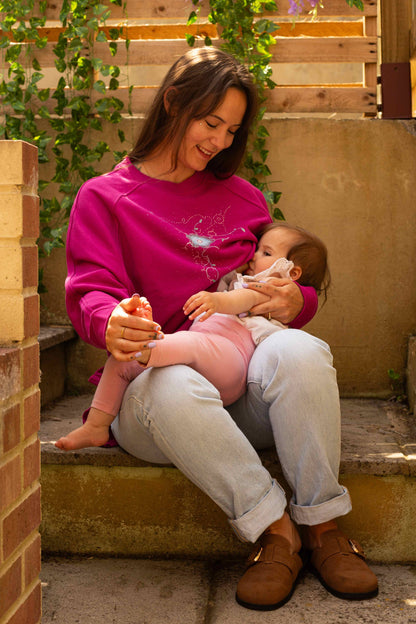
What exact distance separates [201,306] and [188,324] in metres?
0.31

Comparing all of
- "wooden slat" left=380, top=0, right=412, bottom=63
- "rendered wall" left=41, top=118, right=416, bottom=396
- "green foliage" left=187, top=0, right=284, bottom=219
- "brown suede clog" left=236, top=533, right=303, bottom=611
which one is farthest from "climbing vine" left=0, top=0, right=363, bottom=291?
"brown suede clog" left=236, top=533, right=303, bottom=611

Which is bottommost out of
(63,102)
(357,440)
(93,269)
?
(357,440)

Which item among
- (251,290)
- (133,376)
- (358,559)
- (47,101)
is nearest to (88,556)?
(133,376)

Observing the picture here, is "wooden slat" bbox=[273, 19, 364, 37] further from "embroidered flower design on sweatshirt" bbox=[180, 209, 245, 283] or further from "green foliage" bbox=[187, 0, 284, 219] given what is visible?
"embroidered flower design on sweatshirt" bbox=[180, 209, 245, 283]

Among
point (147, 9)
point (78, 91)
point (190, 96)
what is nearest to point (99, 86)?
point (78, 91)

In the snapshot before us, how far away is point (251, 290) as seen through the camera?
199 cm

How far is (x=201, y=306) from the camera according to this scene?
173 cm

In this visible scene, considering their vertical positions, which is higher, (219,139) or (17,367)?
(219,139)

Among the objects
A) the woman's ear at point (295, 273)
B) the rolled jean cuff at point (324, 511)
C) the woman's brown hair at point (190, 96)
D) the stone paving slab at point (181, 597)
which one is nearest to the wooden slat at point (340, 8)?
the woman's brown hair at point (190, 96)

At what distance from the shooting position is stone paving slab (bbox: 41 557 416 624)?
1590 millimetres

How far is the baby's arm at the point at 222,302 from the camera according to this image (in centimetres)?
173

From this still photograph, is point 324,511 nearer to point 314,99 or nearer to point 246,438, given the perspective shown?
point 246,438

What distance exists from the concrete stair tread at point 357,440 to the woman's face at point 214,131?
0.87 m

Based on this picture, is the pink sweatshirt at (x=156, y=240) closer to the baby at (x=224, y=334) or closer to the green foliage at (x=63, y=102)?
the baby at (x=224, y=334)
